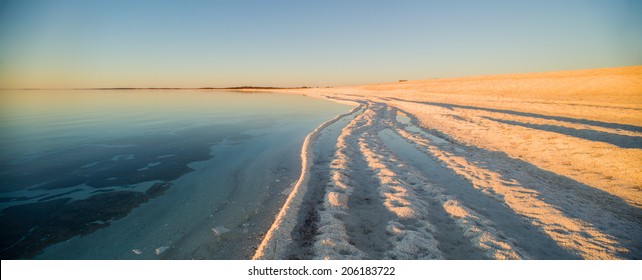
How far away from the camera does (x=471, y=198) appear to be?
6.43 metres

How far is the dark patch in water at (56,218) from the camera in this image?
496cm

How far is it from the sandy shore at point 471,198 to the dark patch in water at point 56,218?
3.84 meters

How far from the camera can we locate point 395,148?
11586 mm

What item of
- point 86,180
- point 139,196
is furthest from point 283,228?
point 86,180

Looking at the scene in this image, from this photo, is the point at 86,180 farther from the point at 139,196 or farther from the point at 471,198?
the point at 471,198

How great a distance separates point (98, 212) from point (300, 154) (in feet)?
21.7

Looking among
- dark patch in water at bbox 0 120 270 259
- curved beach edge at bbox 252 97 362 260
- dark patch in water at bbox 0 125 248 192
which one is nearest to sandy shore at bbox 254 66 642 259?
curved beach edge at bbox 252 97 362 260

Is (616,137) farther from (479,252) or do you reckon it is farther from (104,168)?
(104,168)

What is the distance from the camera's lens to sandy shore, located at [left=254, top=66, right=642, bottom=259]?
4496mm

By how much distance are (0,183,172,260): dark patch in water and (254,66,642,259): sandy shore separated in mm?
3835

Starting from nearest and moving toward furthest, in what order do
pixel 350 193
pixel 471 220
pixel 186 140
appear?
pixel 471 220
pixel 350 193
pixel 186 140

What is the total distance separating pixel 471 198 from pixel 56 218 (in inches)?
361
